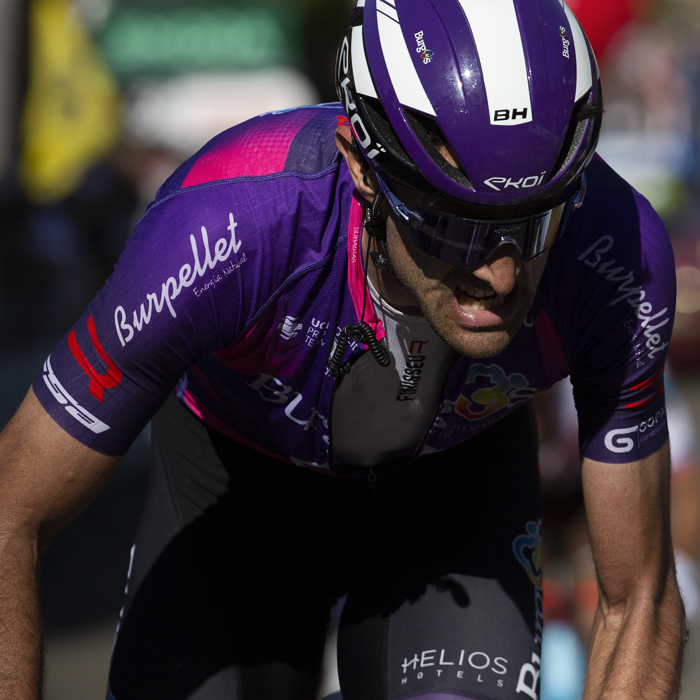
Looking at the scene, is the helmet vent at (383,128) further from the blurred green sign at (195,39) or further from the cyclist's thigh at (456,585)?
the blurred green sign at (195,39)

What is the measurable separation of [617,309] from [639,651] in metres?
0.79

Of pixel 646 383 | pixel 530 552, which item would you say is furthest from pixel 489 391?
pixel 530 552

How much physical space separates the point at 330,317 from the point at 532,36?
72cm

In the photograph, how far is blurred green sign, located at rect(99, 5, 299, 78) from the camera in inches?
424

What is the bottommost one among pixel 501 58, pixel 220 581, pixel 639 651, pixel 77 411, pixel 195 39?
pixel 639 651

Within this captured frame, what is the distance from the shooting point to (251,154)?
7.34ft

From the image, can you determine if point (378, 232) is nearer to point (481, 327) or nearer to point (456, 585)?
point (481, 327)

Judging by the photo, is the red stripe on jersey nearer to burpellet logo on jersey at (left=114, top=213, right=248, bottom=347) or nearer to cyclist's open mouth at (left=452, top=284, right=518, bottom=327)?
cyclist's open mouth at (left=452, top=284, right=518, bottom=327)

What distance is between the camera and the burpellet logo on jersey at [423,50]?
1978 millimetres

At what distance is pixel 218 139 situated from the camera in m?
2.35

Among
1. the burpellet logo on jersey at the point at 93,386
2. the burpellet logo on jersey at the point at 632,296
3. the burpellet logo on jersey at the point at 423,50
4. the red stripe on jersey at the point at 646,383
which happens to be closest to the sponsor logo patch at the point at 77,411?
the burpellet logo on jersey at the point at 93,386

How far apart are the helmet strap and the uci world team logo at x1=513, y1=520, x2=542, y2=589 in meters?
0.83

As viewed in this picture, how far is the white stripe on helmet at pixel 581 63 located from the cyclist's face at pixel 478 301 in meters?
0.34

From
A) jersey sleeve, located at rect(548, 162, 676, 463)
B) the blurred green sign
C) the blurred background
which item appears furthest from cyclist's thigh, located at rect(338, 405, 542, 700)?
the blurred green sign
